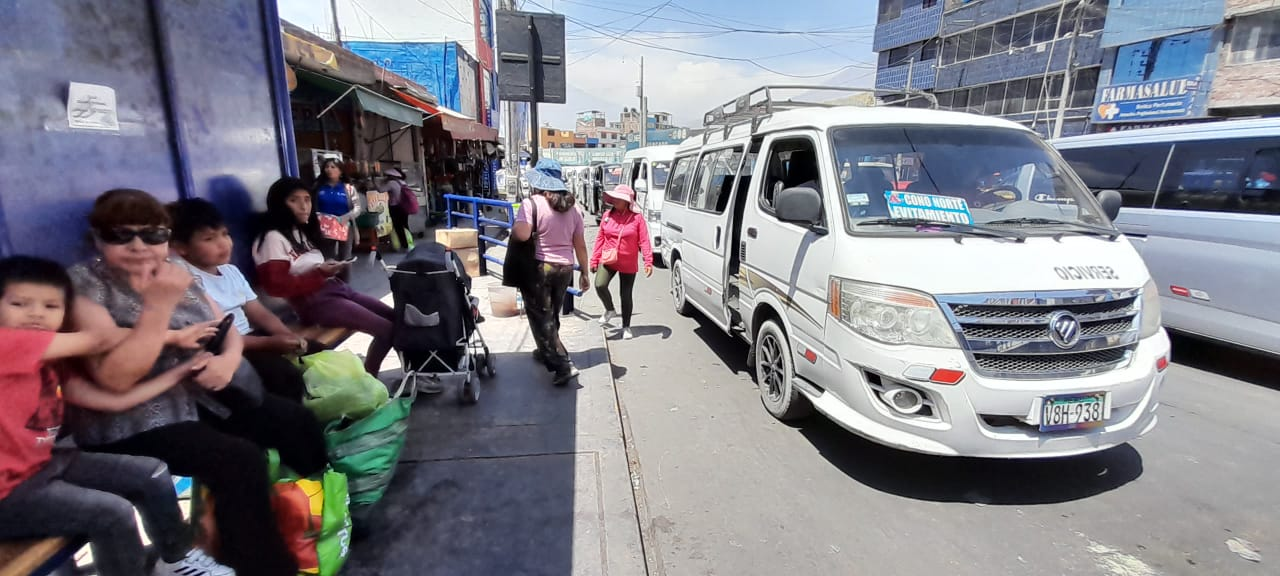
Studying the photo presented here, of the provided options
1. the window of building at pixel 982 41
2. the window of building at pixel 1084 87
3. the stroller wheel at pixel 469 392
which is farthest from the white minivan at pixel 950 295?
the window of building at pixel 982 41

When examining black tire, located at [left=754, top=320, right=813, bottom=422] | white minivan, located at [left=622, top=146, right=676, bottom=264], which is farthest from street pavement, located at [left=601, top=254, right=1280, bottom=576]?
white minivan, located at [left=622, top=146, right=676, bottom=264]

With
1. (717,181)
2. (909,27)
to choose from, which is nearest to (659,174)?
(717,181)

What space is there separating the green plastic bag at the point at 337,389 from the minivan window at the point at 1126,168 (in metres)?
6.94

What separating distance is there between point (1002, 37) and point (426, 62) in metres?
29.8

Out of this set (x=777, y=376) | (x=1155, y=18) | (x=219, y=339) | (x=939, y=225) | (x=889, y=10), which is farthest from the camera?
(x=889, y=10)

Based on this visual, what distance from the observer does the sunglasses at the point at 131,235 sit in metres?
→ 1.95

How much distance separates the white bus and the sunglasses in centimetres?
705

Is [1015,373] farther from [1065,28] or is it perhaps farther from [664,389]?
[1065,28]

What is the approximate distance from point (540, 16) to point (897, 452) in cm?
497

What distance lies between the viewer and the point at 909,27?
36156 millimetres

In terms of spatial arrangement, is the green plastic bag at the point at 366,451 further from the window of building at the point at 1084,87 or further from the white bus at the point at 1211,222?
the window of building at the point at 1084,87

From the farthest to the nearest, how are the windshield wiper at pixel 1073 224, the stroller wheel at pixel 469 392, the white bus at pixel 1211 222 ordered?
the white bus at pixel 1211 222, the stroller wheel at pixel 469 392, the windshield wiper at pixel 1073 224

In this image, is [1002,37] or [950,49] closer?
[1002,37]

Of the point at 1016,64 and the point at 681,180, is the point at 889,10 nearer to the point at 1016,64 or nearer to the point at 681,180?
the point at 1016,64
